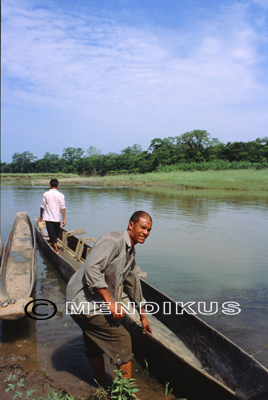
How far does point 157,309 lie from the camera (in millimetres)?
3707

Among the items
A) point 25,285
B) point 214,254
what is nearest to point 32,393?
point 25,285

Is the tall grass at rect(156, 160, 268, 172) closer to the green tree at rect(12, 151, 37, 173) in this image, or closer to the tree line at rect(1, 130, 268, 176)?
the tree line at rect(1, 130, 268, 176)

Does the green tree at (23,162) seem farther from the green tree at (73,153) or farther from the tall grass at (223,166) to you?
the tall grass at (223,166)

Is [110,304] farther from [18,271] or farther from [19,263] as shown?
[19,263]

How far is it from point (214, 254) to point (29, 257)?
4390 mm

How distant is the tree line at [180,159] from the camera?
48688mm

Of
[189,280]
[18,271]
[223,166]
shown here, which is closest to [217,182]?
[223,166]

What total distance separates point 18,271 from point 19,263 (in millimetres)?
485

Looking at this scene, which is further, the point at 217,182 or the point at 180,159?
the point at 180,159

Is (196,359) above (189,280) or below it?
above

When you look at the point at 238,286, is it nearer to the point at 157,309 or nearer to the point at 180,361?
the point at 157,309

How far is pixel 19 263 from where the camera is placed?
5914 mm

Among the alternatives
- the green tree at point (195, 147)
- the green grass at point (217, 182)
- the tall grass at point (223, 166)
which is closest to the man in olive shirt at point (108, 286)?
the green grass at point (217, 182)

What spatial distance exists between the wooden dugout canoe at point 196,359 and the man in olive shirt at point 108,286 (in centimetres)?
52
